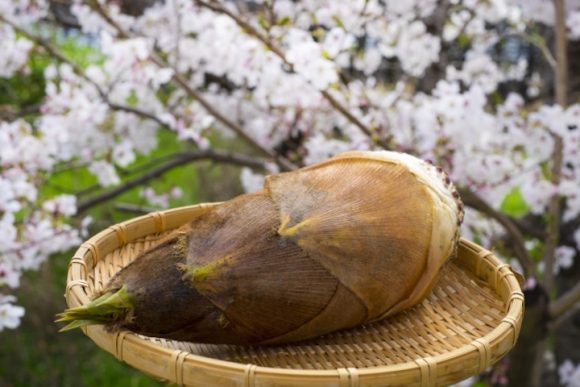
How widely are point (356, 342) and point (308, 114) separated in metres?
1.74

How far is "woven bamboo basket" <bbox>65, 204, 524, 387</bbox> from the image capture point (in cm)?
96

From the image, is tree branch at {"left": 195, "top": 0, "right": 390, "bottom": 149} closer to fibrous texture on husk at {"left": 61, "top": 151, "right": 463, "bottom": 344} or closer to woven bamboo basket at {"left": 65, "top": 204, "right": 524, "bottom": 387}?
woven bamboo basket at {"left": 65, "top": 204, "right": 524, "bottom": 387}

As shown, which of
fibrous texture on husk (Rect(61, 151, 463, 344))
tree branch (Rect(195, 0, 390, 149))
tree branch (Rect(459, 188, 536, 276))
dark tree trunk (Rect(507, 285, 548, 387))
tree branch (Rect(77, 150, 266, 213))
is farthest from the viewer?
tree branch (Rect(77, 150, 266, 213))

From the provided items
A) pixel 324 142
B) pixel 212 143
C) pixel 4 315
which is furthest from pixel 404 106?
pixel 212 143

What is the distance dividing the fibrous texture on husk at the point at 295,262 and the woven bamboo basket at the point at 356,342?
0.03 m

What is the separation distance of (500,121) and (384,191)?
151cm

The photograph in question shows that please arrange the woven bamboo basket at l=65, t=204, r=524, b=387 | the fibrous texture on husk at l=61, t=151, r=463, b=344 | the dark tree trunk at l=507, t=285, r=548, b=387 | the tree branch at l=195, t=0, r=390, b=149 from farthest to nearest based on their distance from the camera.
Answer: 1. the dark tree trunk at l=507, t=285, r=548, b=387
2. the tree branch at l=195, t=0, r=390, b=149
3. the fibrous texture on husk at l=61, t=151, r=463, b=344
4. the woven bamboo basket at l=65, t=204, r=524, b=387

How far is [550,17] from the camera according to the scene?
108 inches

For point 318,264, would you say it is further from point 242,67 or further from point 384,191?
point 242,67

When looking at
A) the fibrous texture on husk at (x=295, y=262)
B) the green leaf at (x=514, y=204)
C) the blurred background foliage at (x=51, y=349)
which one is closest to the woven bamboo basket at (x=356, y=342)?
the fibrous texture on husk at (x=295, y=262)

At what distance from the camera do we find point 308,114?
284 centimetres

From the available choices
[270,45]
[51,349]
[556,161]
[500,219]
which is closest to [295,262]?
[270,45]

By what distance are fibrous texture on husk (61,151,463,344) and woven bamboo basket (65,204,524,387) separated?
0.03 metres

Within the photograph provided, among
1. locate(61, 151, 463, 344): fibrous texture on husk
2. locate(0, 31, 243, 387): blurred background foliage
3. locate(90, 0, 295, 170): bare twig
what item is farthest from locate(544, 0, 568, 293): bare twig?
locate(0, 31, 243, 387): blurred background foliage
